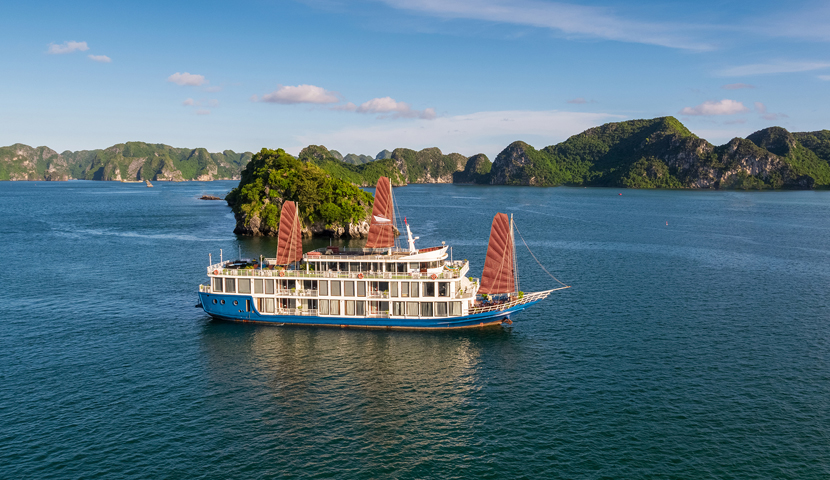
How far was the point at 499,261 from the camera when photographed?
61.2 meters

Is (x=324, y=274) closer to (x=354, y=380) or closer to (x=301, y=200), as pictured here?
(x=354, y=380)

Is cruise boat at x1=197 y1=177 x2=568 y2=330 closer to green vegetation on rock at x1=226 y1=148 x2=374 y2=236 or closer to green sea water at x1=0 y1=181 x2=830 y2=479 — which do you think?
green sea water at x1=0 y1=181 x2=830 y2=479

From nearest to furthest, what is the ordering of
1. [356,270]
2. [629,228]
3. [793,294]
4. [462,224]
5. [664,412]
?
[664,412] < [356,270] < [793,294] < [629,228] < [462,224]

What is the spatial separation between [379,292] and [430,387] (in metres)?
17.9

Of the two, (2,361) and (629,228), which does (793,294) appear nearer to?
(629,228)

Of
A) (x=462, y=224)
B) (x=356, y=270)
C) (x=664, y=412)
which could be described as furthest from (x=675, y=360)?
(x=462, y=224)

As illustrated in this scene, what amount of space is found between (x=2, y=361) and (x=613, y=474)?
53892 mm

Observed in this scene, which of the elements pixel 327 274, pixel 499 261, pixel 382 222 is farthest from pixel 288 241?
pixel 499 261

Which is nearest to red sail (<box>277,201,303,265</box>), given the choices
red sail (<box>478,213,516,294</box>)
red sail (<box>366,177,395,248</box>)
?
red sail (<box>366,177,395,248</box>)

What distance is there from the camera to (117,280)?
82.8 metres

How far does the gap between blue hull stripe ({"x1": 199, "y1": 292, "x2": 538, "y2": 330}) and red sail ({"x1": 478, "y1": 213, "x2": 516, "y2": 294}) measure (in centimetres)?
300

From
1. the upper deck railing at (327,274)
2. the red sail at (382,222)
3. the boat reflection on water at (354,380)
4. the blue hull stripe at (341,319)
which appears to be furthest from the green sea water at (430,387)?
the red sail at (382,222)

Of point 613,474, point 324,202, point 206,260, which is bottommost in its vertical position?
point 613,474

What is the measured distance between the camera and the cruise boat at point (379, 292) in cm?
6025
